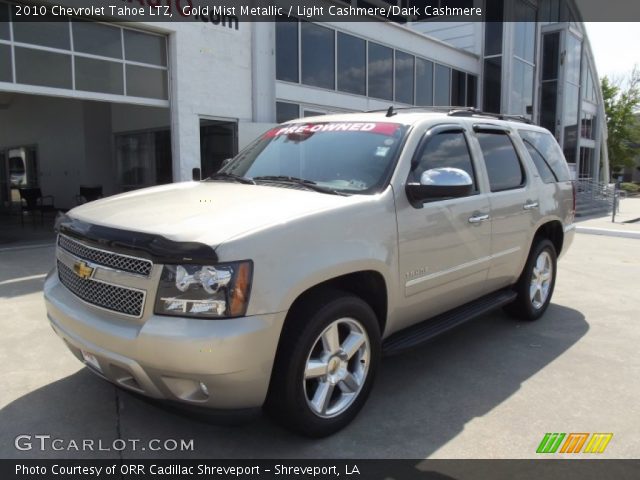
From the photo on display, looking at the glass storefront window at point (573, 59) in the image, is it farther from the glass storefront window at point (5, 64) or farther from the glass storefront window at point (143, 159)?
the glass storefront window at point (5, 64)

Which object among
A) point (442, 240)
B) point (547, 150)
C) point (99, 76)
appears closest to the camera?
point (442, 240)

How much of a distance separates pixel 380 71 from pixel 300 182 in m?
14.9

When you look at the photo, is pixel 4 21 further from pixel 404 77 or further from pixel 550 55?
pixel 550 55

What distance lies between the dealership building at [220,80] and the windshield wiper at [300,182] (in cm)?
815

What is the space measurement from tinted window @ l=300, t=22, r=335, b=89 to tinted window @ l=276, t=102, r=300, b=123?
862 mm

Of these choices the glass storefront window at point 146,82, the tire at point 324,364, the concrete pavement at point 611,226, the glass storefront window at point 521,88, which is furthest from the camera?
the glass storefront window at point 521,88

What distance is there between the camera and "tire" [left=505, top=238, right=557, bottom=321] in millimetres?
4918

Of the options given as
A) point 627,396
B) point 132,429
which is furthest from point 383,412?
point 627,396

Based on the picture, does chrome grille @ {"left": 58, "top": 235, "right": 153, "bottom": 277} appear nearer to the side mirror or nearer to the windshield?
the windshield

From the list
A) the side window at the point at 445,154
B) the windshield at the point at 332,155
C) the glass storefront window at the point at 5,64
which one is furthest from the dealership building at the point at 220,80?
the side window at the point at 445,154

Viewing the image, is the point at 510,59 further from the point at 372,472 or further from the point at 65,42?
the point at 372,472

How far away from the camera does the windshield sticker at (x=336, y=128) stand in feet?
12.0

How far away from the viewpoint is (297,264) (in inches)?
104

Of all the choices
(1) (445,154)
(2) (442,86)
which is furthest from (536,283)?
(2) (442,86)
